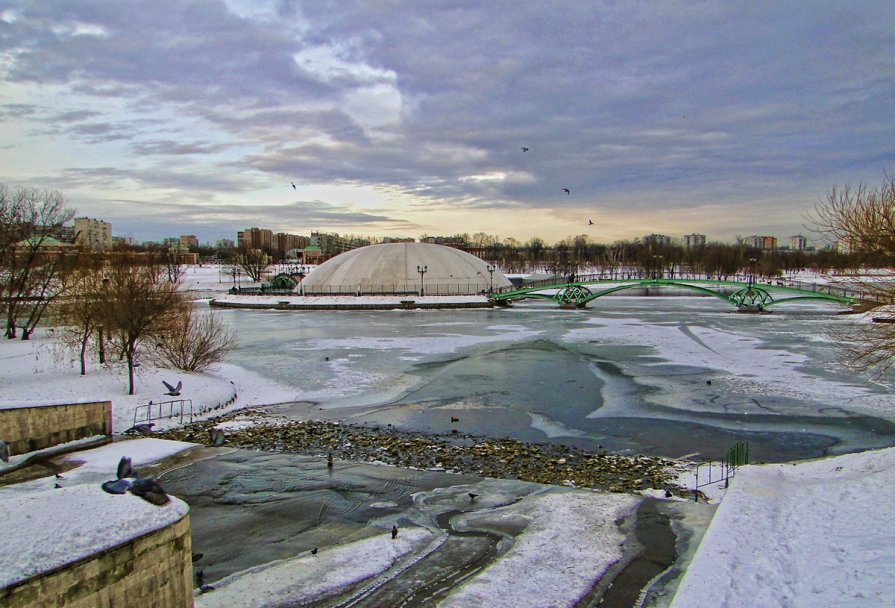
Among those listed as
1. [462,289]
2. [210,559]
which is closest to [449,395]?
[210,559]

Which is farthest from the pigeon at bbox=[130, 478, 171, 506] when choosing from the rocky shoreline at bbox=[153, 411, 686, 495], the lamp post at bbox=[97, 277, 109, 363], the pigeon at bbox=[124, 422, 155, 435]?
the lamp post at bbox=[97, 277, 109, 363]

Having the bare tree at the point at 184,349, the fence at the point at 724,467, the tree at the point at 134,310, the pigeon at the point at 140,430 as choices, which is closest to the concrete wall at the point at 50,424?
the pigeon at the point at 140,430

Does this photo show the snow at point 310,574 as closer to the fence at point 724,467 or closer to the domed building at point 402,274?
the fence at point 724,467

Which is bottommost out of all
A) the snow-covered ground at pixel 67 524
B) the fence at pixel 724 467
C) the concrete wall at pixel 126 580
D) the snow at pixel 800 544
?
the fence at pixel 724 467

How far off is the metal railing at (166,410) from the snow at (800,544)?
16105mm

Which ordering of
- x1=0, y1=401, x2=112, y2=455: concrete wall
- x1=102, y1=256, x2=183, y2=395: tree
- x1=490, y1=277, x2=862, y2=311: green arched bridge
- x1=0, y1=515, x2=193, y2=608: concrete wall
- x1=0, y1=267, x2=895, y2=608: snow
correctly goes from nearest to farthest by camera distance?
x1=0, y1=515, x2=193, y2=608: concrete wall < x1=0, y1=267, x2=895, y2=608: snow < x1=0, y1=401, x2=112, y2=455: concrete wall < x1=102, y1=256, x2=183, y2=395: tree < x1=490, y1=277, x2=862, y2=311: green arched bridge

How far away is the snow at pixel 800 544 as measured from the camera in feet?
26.9

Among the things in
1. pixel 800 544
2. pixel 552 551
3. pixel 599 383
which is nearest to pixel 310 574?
pixel 552 551

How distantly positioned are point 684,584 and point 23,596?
7.89 metres

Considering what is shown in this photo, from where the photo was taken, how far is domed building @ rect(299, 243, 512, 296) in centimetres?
7462

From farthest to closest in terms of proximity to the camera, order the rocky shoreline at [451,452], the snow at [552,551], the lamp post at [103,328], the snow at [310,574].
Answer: the lamp post at [103,328], the rocky shoreline at [451,452], the snow at [552,551], the snow at [310,574]

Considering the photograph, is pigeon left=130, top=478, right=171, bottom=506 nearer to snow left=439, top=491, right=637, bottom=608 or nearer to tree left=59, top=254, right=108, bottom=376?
snow left=439, top=491, right=637, bottom=608

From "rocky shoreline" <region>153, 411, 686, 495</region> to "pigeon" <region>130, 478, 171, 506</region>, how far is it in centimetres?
777

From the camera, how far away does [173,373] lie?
2472 cm
